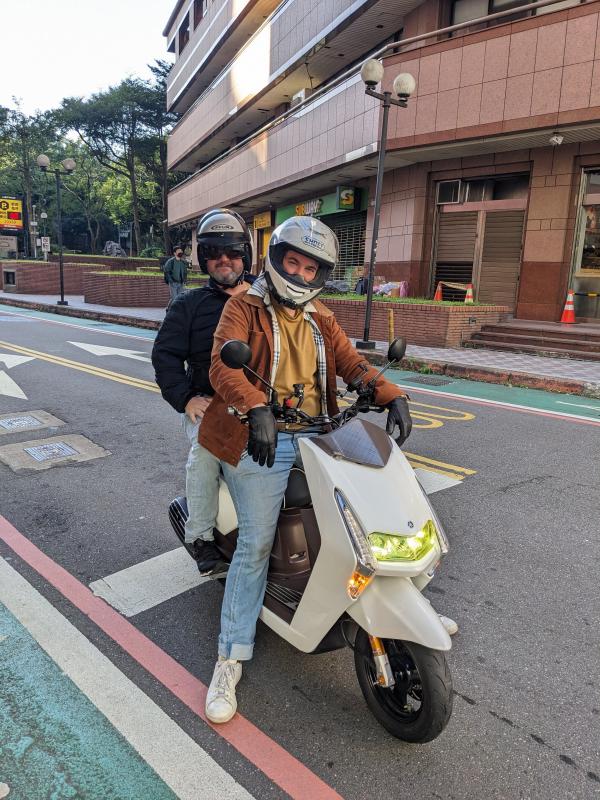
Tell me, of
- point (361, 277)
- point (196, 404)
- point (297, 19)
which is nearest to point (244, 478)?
point (196, 404)

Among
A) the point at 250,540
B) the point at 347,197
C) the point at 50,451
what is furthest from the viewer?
the point at 347,197

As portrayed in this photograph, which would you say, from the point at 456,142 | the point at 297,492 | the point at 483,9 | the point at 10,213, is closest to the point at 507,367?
the point at 456,142

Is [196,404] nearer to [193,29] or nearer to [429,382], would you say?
[429,382]

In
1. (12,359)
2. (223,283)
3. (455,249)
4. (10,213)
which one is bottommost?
(12,359)

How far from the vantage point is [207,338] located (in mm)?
3230

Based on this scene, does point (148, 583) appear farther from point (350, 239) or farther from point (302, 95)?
point (302, 95)

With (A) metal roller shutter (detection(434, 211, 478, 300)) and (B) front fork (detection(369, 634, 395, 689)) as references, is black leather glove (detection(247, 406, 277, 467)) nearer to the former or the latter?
(B) front fork (detection(369, 634, 395, 689))

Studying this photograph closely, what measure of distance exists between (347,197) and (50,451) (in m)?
16.9

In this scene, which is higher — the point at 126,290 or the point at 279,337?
the point at 279,337

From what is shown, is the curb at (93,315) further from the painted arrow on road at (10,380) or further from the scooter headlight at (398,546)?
the scooter headlight at (398,546)

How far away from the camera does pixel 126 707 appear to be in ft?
7.64

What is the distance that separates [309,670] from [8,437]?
4532 millimetres

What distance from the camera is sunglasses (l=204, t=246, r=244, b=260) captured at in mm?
3234

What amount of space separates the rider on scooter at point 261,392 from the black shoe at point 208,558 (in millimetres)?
357
